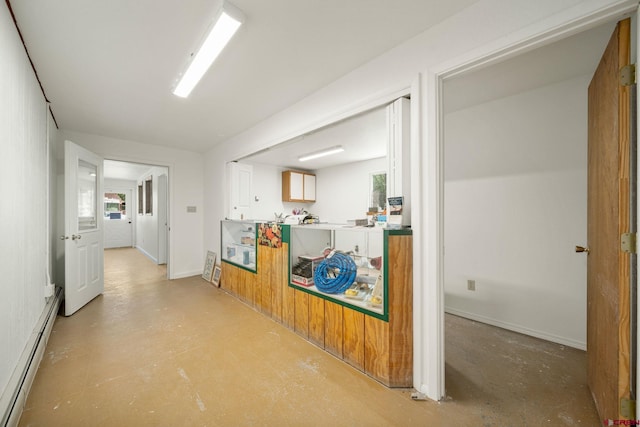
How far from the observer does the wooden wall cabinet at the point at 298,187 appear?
19.0 feet

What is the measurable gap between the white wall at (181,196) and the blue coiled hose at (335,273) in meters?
3.53

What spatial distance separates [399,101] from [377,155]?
2951mm

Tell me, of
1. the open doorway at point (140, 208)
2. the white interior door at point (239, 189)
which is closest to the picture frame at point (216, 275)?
the white interior door at point (239, 189)

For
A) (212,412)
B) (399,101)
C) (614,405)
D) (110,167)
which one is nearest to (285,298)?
(212,412)

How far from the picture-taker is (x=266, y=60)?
210 cm

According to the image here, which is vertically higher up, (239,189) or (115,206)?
(239,189)

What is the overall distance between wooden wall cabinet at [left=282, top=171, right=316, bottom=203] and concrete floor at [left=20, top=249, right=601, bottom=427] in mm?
3432

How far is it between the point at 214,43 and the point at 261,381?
2.50 meters

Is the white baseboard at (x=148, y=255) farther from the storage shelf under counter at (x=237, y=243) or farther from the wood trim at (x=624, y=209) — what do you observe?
the wood trim at (x=624, y=209)

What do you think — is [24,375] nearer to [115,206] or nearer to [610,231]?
[610,231]

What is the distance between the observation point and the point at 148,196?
7305 mm

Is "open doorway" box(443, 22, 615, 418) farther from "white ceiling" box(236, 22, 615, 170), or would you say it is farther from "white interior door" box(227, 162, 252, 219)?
"white interior door" box(227, 162, 252, 219)

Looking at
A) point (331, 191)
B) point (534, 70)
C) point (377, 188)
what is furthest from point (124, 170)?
point (534, 70)

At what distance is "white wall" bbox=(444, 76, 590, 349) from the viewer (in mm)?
2344
